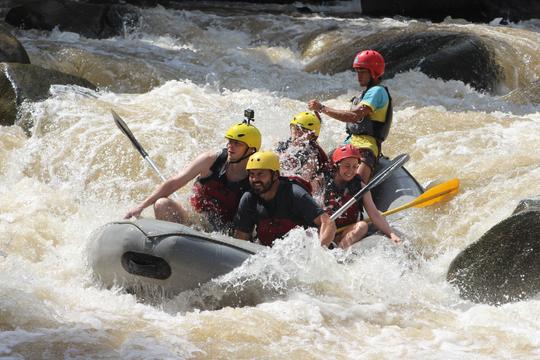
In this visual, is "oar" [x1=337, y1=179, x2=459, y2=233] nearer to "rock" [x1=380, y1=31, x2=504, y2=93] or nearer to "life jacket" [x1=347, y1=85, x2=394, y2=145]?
"life jacket" [x1=347, y1=85, x2=394, y2=145]

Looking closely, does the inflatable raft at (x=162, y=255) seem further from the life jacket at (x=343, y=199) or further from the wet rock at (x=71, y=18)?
the wet rock at (x=71, y=18)

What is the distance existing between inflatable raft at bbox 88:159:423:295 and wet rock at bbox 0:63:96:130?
13.3 ft

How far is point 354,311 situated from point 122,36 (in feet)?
33.0

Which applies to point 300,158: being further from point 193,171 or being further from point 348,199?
point 193,171

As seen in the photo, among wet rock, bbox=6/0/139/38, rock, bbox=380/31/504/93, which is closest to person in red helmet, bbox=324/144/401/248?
rock, bbox=380/31/504/93

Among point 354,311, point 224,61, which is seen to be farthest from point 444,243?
point 224,61

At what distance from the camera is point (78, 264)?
6.10 m

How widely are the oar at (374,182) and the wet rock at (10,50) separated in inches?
206

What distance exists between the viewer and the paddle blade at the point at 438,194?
270 inches

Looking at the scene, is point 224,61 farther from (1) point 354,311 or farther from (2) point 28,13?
(1) point 354,311

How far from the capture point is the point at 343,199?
649cm

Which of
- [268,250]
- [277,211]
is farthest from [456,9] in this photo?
[268,250]

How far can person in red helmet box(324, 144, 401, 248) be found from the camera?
20.8ft

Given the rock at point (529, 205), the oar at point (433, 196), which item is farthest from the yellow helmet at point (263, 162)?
the rock at point (529, 205)
